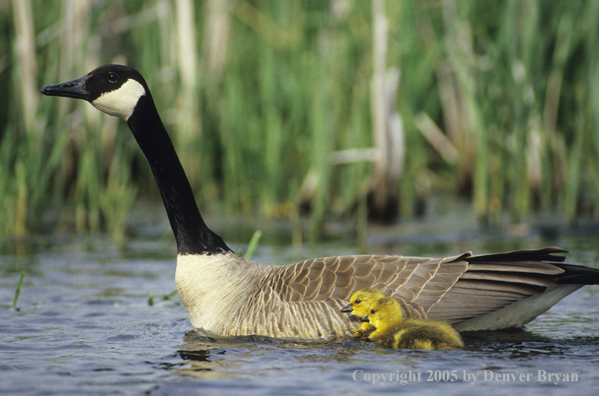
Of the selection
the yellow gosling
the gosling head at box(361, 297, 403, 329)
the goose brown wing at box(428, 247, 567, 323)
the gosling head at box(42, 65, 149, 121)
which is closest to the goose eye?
the gosling head at box(42, 65, 149, 121)

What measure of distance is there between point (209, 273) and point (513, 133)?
5.51 metres

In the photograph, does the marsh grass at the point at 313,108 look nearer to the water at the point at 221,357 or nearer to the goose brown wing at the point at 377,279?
the water at the point at 221,357

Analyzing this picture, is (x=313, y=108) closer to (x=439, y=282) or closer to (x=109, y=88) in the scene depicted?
(x=109, y=88)

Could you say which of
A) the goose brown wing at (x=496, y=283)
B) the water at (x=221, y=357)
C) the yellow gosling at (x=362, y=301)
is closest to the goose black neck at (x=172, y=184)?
the water at (x=221, y=357)

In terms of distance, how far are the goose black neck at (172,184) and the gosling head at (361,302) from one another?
147 centimetres

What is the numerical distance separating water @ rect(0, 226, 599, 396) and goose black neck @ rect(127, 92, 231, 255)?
0.77m

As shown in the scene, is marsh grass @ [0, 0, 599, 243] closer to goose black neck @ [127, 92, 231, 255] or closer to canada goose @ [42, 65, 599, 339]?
goose black neck @ [127, 92, 231, 255]

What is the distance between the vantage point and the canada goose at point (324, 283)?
5785 millimetres

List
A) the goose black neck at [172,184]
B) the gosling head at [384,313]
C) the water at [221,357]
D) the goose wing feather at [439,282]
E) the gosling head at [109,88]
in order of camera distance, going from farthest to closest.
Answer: the goose black neck at [172,184], the gosling head at [109,88], the goose wing feather at [439,282], the gosling head at [384,313], the water at [221,357]

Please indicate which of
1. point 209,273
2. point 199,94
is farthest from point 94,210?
point 209,273

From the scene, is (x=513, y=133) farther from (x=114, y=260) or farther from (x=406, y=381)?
(x=406, y=381)

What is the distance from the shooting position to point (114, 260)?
9.31m

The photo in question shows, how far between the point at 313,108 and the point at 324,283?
4744 mm

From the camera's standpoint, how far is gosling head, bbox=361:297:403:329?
562 centimetres
